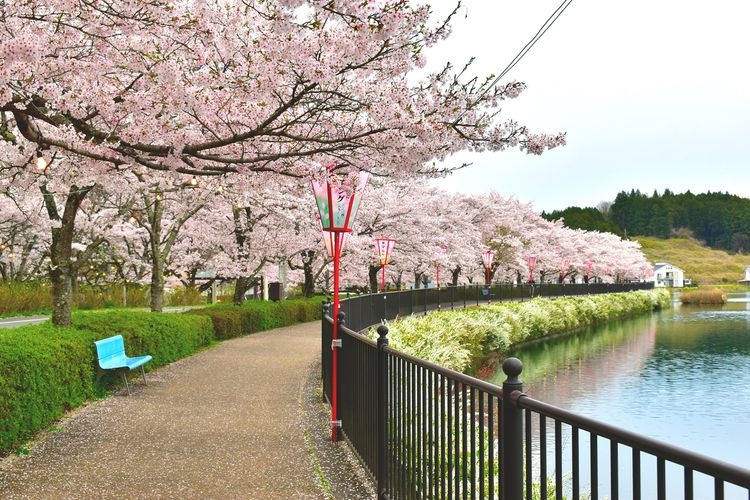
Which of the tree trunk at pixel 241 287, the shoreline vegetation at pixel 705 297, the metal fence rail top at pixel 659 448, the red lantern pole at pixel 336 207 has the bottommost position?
the shoreline vegetation at pixel 705 297

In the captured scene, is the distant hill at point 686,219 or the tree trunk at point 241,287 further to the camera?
the distant hill at point 686,219

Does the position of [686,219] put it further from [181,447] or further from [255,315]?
[181,447]

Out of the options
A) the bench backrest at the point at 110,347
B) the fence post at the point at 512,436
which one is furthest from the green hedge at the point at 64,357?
the fence post at the point at 512,436

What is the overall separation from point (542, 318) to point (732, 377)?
11914 mm

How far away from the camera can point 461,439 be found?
5.34 metres

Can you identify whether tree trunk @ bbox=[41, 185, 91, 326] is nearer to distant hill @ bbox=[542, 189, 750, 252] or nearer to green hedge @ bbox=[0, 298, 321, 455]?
green hedge @ bbox=[0, 298, 321, 455]

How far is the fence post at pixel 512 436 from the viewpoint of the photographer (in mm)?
2893

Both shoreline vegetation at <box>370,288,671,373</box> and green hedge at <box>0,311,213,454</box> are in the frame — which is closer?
green hedge at <box>0,311,213,454</box>

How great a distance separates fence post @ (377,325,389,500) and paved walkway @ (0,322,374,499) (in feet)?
2.21

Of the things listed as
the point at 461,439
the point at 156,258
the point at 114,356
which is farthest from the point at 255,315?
the point at 461,439

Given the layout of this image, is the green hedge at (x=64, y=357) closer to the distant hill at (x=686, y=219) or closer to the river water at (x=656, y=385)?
the river water at (x=656, y=385)

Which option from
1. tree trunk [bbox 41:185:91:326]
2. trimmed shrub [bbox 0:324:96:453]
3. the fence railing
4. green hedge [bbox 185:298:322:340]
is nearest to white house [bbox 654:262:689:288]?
green hedge [bbox 185:298:322:340]

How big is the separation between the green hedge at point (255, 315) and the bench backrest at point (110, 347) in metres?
7.53

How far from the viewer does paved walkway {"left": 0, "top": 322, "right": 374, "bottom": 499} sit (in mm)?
5793
